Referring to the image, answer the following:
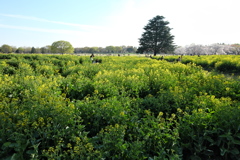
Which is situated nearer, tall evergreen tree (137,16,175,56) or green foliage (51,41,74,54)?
tall evergreen tree (137,16,175,56)

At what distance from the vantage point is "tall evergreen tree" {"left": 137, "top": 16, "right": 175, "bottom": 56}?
182 ft

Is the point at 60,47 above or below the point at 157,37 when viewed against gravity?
below

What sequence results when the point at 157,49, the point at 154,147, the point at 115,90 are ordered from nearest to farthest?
the point at 154,147, the point at 115,90, the point at 157,49

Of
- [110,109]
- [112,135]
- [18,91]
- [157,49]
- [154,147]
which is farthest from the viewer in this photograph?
[157,49]

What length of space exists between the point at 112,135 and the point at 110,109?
0.99 m

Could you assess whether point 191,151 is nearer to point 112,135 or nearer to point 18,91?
point 112,135

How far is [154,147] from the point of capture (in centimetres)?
323

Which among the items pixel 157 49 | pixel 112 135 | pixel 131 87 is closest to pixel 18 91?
pixel 131 87

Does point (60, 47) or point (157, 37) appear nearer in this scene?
point (157, 37)

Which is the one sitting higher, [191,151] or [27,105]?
[27,105]

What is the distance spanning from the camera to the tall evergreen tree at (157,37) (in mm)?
55619

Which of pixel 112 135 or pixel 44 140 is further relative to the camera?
pixel 44 140

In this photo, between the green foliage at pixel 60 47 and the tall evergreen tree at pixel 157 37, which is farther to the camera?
the green foliage at pixel 60 47

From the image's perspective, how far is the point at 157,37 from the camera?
56031mm
